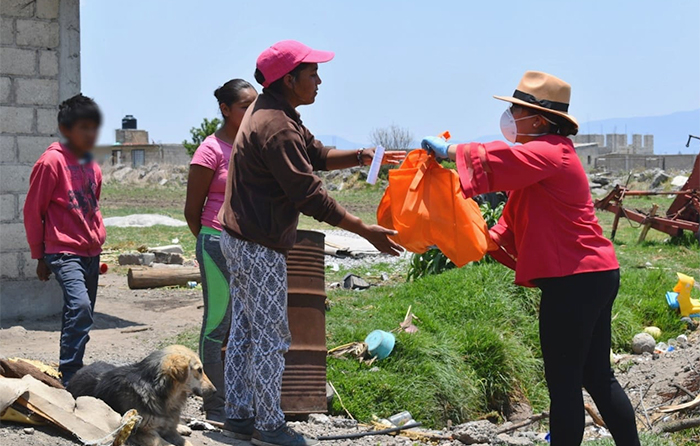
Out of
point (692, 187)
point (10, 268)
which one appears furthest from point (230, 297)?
point (692, 187)

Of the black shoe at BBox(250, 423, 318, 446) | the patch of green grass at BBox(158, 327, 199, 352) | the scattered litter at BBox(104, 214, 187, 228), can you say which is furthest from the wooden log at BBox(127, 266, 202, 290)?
the scattered litter at BBox(104, 214, 187, 228)

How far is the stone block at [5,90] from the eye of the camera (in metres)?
8.87

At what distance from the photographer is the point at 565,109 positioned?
446 centimetres

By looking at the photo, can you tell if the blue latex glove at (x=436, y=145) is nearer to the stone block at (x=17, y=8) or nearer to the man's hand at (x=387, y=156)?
the man's hand at (x=387, y=156)

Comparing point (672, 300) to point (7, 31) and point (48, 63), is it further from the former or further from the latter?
point (7, 31)

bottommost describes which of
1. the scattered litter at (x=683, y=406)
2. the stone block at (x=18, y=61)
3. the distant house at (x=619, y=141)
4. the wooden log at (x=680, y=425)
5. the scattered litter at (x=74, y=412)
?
the wooden log at (x=680, y=425)

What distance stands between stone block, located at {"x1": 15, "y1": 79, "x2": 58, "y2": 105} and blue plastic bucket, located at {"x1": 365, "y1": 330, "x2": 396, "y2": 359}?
4382 mm

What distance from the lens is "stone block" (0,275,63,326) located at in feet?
29.1

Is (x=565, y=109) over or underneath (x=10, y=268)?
over

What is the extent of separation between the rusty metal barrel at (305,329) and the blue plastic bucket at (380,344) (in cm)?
105

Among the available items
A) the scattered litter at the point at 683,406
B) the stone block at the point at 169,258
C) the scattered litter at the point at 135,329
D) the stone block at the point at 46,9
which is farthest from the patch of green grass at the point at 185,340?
the stone block at the point at 169,258

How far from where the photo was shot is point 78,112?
5.72 metres

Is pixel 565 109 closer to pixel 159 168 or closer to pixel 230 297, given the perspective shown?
pixel 230 297

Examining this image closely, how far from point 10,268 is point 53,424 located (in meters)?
4.69
